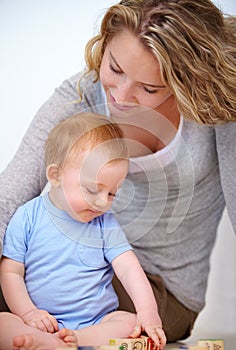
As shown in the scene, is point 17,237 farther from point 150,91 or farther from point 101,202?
point 150,91

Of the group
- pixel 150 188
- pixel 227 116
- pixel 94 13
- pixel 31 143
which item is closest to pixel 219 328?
pixel 150 188

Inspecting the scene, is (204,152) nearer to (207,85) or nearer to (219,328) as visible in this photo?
(207,85)

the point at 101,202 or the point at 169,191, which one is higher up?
the point at 101,202

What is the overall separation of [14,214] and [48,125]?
7.7 inches

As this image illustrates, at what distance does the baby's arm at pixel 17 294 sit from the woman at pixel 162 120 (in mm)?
80

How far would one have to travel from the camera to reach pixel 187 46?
131 cm

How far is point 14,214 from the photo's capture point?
1.32m

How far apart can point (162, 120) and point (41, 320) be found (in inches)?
17.9

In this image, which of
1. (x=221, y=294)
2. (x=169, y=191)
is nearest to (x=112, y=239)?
(x=169, y=191)

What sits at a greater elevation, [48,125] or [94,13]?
[94,13]

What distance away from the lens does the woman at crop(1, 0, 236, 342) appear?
4.29ft

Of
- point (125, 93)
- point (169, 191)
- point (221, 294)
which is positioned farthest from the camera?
point (221, 294)

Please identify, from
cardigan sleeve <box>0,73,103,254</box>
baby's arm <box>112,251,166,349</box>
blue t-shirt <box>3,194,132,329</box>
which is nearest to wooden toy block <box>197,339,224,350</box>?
baby's arm <box>112,251,166,349</box>

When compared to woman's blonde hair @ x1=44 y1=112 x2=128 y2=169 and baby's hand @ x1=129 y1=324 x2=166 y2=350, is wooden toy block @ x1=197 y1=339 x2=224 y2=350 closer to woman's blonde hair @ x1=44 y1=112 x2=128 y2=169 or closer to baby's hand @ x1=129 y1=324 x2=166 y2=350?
baby's hand @ x1=129 y1=324 x2=166 y2=350
